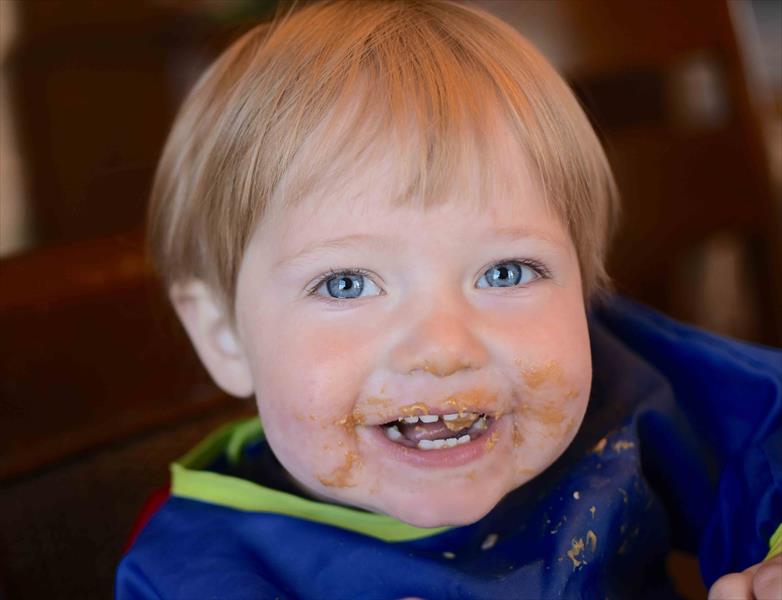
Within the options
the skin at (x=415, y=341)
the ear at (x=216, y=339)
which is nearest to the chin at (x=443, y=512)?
the skin at (x=415, y=341)

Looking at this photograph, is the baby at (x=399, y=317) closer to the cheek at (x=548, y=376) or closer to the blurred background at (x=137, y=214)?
the cheek at (x=548, y=376)

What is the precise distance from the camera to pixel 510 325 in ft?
2.36

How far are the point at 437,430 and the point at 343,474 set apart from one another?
8 cm

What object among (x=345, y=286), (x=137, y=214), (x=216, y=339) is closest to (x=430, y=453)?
(x=345, y=286)

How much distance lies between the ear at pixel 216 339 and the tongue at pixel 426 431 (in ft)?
0.54

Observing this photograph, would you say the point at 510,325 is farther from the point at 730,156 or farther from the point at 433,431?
the point at 730,156

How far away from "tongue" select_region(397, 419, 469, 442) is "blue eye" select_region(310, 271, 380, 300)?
0.35ft

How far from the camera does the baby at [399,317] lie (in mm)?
701

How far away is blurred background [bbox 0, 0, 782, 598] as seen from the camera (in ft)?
2.93

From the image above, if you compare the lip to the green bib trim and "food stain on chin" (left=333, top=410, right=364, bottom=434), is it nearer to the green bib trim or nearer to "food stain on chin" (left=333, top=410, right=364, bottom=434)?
"food stain on chin" (left=333, top=410, right=364, bottom=434)

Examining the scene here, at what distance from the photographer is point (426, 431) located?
75 centimetres

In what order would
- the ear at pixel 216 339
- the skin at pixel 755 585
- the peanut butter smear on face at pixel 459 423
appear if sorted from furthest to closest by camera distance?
1. the ear at pixel 216 339
2. the peanut butter smear on face at pixel 459 423
3. the skin at pixel 755 585

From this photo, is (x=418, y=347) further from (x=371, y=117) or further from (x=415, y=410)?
(x=371, y=117)

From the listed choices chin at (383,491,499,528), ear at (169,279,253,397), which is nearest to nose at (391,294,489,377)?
chin at (383,491,499,528)
